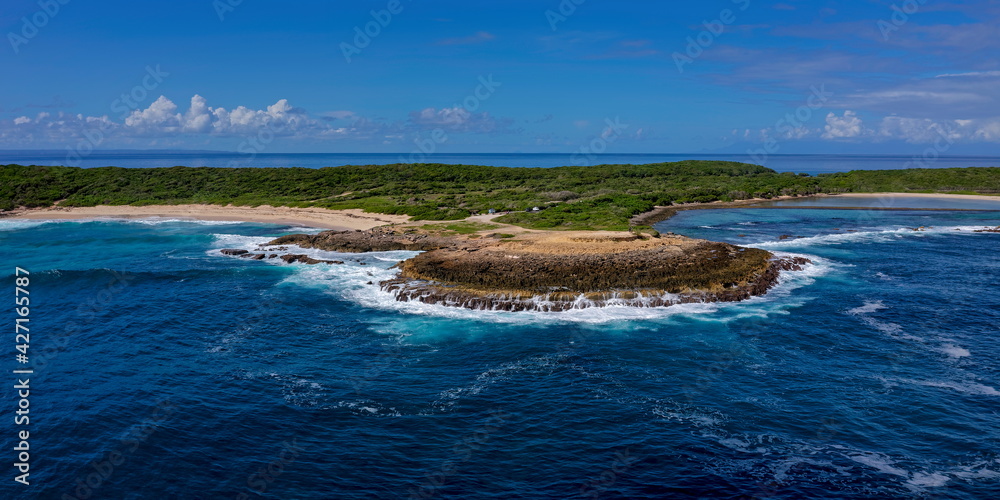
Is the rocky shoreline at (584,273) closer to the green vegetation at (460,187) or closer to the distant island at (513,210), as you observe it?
the distant island at (513,210)

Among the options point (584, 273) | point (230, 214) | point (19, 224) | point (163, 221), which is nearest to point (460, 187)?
point (230, 214)

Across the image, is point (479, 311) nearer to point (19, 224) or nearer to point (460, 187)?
point (460, 187)

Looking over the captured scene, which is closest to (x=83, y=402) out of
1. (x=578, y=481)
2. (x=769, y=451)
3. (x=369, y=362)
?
(x=369, y=362)

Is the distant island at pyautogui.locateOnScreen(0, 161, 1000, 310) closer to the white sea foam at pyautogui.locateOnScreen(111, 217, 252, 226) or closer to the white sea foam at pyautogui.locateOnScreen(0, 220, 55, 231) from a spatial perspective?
the white sea foam at pyautogui.locateOnScreen(111, 217, 252, 226)

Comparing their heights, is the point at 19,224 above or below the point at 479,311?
above

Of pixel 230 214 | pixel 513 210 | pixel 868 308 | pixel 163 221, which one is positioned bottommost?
pixel 868 308

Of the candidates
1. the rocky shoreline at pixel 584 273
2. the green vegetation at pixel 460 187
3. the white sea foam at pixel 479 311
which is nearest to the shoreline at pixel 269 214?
the green vegetation at pixel 460 187
